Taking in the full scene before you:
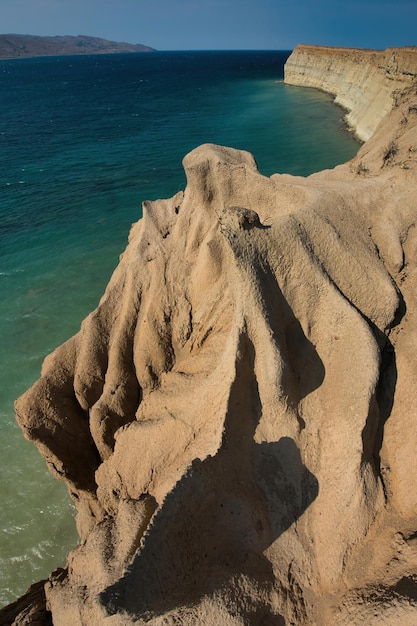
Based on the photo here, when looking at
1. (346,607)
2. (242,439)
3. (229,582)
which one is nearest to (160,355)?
(242,439)

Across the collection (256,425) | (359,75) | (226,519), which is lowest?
(226,519)

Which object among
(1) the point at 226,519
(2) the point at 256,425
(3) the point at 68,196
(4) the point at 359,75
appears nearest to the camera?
(1) the point at 226,519

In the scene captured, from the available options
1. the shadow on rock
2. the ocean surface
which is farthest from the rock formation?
the ocean surface

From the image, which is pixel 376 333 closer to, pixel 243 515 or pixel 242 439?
pixel 242 439

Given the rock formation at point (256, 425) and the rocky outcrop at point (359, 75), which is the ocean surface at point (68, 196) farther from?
the rock formation at point (256, 425)

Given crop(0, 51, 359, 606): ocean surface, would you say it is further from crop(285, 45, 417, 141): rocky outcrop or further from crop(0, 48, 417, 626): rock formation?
crop(0, 48, 417, 626): rock formation

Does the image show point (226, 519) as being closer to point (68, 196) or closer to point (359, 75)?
point (68, 196)

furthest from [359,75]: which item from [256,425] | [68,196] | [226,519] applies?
[226,519]

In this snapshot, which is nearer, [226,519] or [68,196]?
[226,519]
